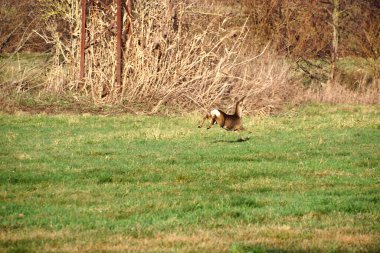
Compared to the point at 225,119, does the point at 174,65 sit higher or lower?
lower

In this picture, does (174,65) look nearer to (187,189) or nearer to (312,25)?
(312,25)

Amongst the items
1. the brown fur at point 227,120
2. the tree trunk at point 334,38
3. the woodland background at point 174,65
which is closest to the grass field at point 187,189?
the brown fur at point 227,120

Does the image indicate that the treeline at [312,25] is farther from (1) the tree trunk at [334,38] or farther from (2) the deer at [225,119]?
(2) the deer at [225,119]

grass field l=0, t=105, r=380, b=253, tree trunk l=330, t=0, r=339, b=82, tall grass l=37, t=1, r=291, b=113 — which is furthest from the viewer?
tree trunk l=330, t=0, r=339, b=82

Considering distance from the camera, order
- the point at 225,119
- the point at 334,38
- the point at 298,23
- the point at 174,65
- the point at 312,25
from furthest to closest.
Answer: the point at 312,25 < the point at 334,38 < the point at 298,23 < the point at 174,65 < the point at 225,119

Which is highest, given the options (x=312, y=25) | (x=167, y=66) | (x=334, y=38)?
(x=312, y=25)

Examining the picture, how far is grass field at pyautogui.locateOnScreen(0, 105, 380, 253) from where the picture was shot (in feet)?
26.5

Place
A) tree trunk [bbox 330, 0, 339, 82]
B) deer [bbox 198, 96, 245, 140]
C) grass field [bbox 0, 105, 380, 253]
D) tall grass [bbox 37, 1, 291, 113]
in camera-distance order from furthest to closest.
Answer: tree trunk [bbox 330, 0, 339, 82], tall grass [bbox 37, 1, 291, 113], deer [bbox 198, 96, 245, 140], grass field [bbox 0, 105, 380, 253]

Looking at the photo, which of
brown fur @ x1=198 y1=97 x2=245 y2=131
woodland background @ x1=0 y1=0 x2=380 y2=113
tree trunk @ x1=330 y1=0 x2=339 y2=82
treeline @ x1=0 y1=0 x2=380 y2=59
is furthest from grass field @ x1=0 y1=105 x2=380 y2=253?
tree trunk @ x1=330 y1=0 x2=339 y2=82

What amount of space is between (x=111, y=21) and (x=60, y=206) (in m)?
16.4

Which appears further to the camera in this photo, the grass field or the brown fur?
the brown fur

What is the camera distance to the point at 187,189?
11.1m

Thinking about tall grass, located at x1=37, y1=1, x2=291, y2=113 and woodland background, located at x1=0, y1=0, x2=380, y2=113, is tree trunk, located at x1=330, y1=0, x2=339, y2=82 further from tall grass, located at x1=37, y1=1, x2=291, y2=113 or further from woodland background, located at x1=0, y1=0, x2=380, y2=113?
tall grass, located at x1=37, y1=1, x2=291, y2=113

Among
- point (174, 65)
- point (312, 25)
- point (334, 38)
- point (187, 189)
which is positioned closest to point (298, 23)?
point (312, 25)
